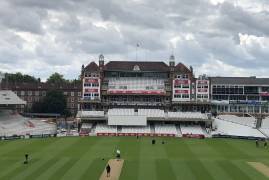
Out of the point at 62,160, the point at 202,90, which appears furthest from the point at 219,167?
the point at 202,90

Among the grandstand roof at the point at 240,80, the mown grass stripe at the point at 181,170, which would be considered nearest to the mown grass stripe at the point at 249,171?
the mown grass stripe at the point at 181,170

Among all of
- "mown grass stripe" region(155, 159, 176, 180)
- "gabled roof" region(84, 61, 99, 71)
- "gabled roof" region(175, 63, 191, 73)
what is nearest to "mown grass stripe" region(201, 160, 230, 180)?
"mown grass stripe" region(155, 159, 176, 180)

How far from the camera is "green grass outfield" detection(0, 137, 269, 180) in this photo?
1893 inches

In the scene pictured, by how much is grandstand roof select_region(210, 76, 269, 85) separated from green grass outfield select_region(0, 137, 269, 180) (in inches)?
1113

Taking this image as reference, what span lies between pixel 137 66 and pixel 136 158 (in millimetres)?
55765

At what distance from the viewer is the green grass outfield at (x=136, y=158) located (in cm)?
4809

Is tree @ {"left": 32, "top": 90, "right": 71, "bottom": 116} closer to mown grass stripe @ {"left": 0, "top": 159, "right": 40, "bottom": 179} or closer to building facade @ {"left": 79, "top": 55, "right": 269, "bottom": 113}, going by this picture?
building facade @ {"left": 79, "top": 55, "right": 269, "bottom": 113}

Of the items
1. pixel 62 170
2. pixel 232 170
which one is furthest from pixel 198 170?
pixel 62 170

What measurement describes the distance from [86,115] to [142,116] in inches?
432

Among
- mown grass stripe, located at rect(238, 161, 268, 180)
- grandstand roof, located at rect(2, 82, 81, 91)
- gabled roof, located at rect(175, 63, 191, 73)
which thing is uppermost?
gabled roof, located at rect(175, 63, 191, 73)

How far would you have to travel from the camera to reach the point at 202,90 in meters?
109

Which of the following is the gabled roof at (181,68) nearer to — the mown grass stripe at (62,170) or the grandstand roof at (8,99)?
the grandstand roof at (8,99)

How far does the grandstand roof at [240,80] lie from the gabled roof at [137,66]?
1114 cm

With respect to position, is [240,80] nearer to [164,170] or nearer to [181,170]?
[181,170]
